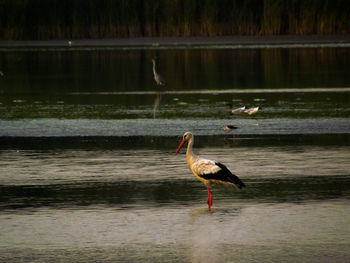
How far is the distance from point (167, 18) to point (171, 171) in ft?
143

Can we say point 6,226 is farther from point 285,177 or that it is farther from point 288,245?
point 285,177

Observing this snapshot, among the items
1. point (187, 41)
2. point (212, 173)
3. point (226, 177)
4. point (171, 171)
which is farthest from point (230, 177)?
point (187, 41)

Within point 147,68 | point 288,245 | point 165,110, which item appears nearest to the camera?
point 288,245

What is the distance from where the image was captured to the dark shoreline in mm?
53344

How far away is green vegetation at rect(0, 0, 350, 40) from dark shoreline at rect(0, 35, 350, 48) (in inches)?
30.2

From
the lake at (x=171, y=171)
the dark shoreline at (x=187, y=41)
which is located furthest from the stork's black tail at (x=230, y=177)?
the dark shoreline at (x=187, y=41)

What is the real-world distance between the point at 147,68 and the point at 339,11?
2175 cm

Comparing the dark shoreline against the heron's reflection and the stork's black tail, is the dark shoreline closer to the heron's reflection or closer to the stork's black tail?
the heron's reflection

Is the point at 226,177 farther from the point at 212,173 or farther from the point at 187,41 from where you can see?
the point at 187,41

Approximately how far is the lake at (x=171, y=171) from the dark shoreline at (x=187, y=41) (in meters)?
22.1

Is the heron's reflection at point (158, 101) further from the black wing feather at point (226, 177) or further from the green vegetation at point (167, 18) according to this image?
the green vegetation at point (167, 18)

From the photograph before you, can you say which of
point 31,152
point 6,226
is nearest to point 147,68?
point 31,152

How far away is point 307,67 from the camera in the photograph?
116 ft

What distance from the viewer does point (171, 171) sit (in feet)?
45.9
